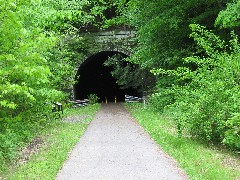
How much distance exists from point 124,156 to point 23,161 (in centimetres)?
252

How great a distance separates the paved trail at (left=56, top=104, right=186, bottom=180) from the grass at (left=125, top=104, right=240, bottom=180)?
24 centimetres

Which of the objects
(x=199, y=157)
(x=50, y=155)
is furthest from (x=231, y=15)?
(x=50, y=155)

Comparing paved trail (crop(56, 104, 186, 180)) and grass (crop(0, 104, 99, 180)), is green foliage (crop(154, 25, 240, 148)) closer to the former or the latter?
paved trail (crop(56, 104, 186, 180))

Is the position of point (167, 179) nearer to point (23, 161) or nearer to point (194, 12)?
point (23, 161)

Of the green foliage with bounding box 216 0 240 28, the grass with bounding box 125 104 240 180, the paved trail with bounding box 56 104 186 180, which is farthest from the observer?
the green foliage with bounding box 216 0 240 28

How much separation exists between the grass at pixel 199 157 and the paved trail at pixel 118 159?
0.80ft

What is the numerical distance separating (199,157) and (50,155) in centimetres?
378

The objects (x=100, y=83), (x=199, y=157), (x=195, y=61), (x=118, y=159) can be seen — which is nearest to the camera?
(x=199, y=157)

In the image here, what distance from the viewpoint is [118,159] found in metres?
8.98

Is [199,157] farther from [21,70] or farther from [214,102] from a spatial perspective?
[21,70]

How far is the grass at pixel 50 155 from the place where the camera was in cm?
787

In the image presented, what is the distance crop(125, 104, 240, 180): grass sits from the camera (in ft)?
23.7

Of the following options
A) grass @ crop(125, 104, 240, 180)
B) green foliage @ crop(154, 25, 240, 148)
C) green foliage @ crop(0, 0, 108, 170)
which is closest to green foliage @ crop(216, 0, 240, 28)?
green foliage @ crop(154, 25, 240, 148)

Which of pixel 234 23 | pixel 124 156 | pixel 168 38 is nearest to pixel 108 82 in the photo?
pixel 168 38
